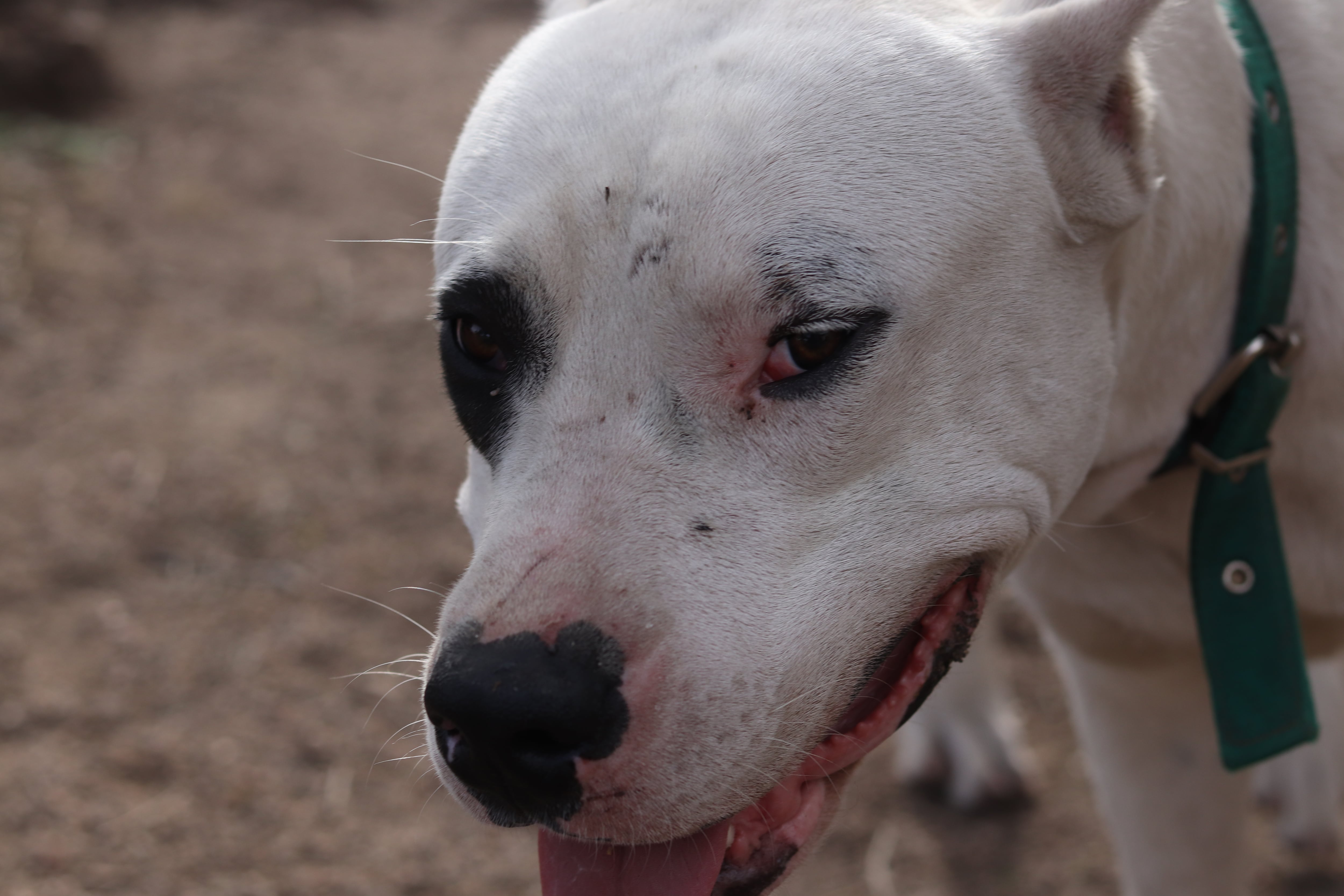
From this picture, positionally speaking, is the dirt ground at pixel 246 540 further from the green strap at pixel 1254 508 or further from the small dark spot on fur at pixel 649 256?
the green strap at pixel 1254 508

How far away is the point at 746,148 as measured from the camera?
159cm

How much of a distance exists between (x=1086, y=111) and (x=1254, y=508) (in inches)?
26.9

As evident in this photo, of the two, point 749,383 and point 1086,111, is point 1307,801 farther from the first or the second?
point 749,383

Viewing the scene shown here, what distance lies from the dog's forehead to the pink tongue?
735 mm

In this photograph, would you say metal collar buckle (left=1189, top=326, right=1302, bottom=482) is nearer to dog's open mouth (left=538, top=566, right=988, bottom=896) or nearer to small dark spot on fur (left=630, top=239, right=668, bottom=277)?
dog's open mouth (left=538, top=566, right=988, bottom=896)

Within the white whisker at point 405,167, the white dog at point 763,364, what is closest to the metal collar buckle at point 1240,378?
the white dog at point 763,364

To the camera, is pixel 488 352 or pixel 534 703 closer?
pixel 534 703

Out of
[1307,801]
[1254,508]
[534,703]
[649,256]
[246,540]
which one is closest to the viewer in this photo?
[534,703]

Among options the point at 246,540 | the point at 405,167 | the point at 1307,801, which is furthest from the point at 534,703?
the point at 246,540

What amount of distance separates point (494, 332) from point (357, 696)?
2.22m

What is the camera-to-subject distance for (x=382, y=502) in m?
4.35

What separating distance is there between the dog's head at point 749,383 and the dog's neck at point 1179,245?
110 millimetres

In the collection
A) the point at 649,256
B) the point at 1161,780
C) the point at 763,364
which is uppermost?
the point at 649,256

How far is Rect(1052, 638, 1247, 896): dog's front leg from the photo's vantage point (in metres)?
2.53
